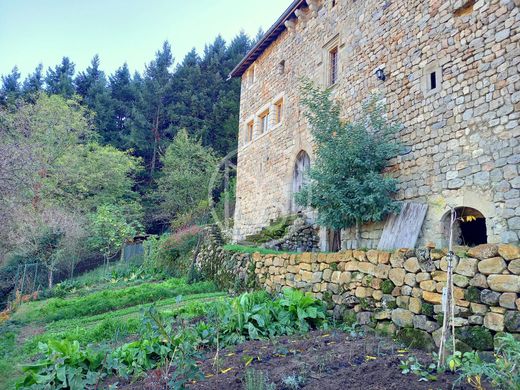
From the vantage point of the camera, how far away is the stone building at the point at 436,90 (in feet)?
19.5

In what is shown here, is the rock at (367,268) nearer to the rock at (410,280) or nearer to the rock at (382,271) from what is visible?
Result: the rock at (382,271)

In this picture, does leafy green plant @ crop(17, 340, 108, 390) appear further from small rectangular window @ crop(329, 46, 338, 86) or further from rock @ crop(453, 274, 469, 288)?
small rectangular window @ crop(329, 46, 338, 86)

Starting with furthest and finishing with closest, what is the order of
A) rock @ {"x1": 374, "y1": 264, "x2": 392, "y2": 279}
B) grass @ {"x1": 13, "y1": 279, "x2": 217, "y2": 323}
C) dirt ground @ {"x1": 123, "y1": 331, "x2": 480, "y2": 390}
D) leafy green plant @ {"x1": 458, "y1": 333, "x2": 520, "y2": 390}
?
grass @ {"x1": 13, "y1": 279, "x2": 217, "y2": 323}
rock @ {"x1": 374, "y1": 264, "x2": 392, "y2": 279}
dirt ground @ {"x1": 123, "y1": 331, "x2": 480, "y2": 390}
leafy green plant @ {"x1": 458, "y1": 333, "x2": 520, "y2": 390}

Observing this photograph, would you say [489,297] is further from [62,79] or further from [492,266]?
[62,79]

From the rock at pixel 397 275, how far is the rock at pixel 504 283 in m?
0.91

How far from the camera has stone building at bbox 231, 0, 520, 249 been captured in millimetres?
5938

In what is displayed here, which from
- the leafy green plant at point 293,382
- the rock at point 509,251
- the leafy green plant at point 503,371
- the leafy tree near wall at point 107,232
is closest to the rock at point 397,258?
the rock at point 509,251

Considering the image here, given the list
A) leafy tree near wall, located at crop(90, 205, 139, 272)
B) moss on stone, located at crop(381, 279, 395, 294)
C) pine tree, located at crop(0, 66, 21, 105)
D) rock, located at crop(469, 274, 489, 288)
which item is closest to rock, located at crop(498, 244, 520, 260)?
rock, located at crop(469, 274, 489, 288)

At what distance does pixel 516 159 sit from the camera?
5695 mm

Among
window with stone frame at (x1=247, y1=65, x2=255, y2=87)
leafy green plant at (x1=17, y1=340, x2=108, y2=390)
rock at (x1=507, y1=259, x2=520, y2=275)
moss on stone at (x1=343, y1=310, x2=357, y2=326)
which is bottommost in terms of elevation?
leafy green plant at (x1=17, y1=340, x2=108, y2=390)

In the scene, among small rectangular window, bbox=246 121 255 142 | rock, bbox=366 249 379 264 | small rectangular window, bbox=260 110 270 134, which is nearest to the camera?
rock, bbox=366 249 379 264

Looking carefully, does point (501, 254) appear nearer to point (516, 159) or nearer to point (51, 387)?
point (516, 159)

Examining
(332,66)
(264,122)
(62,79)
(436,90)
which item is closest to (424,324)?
(436,90)

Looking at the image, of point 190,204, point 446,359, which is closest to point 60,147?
point 190,204
